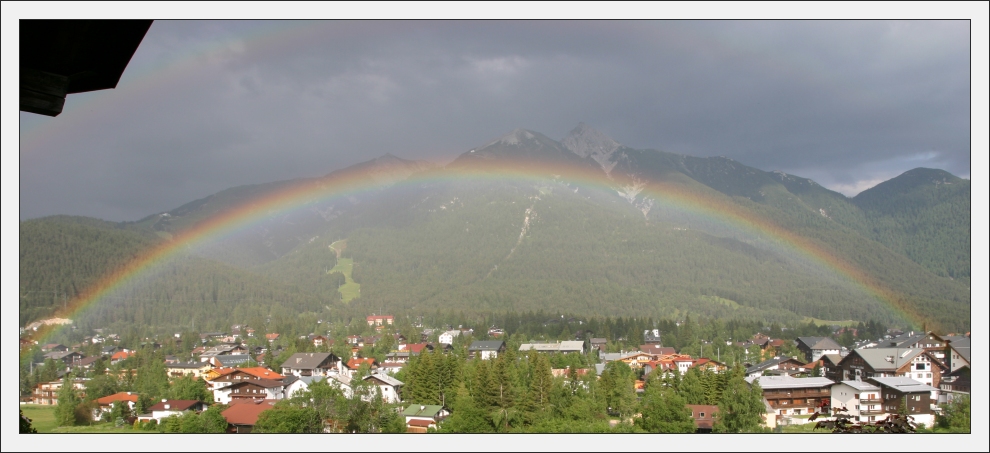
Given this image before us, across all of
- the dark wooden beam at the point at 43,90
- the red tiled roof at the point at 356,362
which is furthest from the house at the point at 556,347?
the dark wooden beam at the point at 43,90

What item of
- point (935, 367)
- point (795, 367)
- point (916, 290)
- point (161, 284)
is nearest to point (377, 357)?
point (795, 367)

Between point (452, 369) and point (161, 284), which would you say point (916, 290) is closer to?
point (452, 369)

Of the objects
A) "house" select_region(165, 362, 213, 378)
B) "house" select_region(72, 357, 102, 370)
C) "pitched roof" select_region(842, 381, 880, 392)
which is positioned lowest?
"house" select_region(72, 357, 102, 370)

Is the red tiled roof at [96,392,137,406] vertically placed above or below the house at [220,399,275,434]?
below

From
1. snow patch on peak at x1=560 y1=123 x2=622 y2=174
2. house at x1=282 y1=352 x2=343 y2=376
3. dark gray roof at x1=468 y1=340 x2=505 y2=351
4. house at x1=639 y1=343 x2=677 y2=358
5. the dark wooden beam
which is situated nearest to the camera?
the dark wooden beam

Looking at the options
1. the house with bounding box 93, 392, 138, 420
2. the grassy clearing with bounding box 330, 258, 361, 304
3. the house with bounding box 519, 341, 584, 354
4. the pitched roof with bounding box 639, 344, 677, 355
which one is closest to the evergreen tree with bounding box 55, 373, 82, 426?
the house with bounding box 93, 392, 138, 420

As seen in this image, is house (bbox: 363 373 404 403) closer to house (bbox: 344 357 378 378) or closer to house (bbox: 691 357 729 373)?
house (bbox: 344 357 378 378)

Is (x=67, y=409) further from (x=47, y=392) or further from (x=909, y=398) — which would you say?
(x=909, y=398)
